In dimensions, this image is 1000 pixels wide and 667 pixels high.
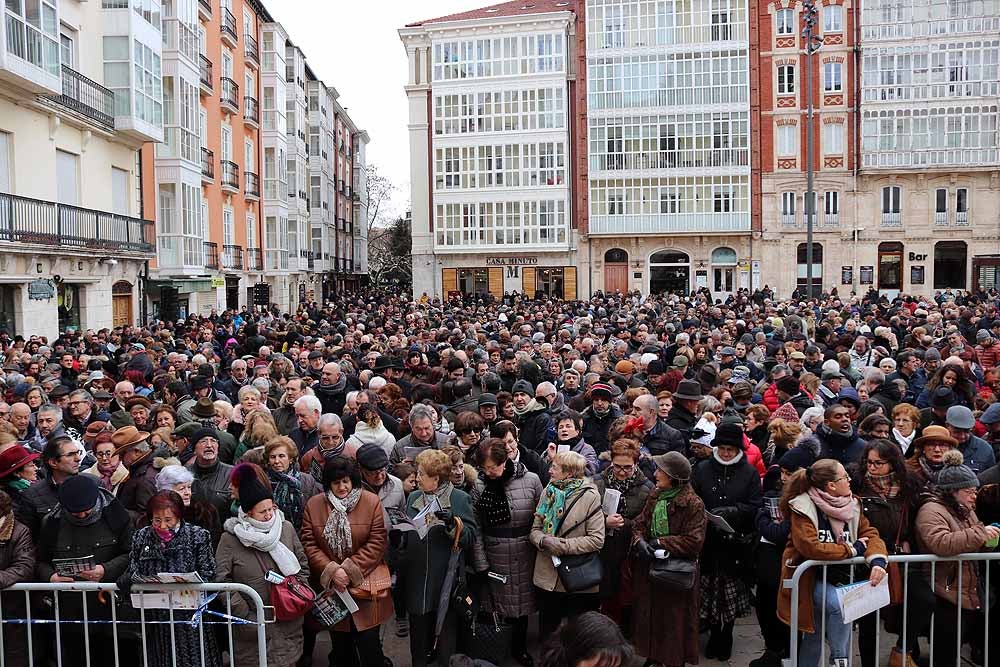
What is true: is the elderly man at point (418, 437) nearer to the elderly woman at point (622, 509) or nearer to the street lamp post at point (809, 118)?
the elderly woman at point (622, 509)

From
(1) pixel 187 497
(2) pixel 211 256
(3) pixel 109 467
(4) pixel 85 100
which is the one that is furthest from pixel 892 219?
(1) pixel 187 497


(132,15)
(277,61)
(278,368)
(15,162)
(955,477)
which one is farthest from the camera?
(277,61)

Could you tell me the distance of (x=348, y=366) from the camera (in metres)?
11.5

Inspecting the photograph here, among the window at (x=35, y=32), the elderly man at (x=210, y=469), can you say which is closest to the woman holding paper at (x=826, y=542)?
the elderly man at (x=210, y=469)

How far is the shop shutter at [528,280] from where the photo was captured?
46.9 meters

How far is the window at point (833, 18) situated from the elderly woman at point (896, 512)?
144ft

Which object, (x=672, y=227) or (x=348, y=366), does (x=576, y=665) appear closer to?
(x=348, y=366)

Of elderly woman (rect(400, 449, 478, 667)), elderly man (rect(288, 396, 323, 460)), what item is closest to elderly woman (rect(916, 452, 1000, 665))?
elderly woman (rect(400, 449, 478, 667))

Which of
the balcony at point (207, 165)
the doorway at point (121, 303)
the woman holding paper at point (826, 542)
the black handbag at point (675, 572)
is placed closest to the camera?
the woman holding paper at point (826, 542)

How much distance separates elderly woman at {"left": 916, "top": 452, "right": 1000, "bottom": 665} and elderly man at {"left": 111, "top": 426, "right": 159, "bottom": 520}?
4.96m

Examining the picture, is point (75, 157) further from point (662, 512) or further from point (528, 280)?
point (528, 280)

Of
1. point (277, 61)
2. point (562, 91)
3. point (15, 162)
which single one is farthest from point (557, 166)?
point (15, 162)

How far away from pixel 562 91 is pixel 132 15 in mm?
25539

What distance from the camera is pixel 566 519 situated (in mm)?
5430
